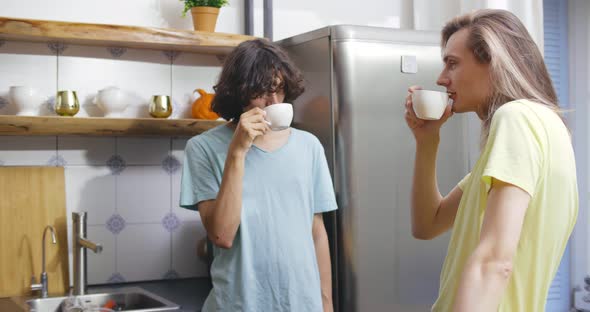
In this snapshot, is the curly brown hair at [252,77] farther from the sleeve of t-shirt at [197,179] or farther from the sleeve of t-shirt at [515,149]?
the sleeve of t-shirt at [515,149]

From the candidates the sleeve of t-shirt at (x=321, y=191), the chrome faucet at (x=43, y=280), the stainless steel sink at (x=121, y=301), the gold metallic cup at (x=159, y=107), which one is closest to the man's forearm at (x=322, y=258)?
the sleeve of t-shirt at (x=321, y=191)

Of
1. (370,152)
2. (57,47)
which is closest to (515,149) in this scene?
(370,152)

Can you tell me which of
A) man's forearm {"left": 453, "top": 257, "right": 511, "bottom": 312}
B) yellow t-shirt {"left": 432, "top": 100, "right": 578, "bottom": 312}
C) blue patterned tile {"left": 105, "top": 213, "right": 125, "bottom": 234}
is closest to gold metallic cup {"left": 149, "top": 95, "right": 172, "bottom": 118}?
blue patterned tile {"left": 105, "top": 213, "right": 125, "bottom": 234}

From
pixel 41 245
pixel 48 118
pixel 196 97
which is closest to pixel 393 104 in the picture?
pixel 196 97

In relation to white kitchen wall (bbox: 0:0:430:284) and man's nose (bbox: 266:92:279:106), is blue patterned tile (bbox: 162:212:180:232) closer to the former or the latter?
white kitchen wall (bbox: 0:0:430:284)

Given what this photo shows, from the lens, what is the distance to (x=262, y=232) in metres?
1.87

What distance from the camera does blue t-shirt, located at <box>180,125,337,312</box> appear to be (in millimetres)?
1844

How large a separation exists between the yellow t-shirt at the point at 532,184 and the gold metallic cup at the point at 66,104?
5.06ft

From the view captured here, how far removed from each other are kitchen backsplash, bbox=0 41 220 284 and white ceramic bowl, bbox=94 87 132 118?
0.31 feet

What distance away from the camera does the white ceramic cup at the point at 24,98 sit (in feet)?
7.52

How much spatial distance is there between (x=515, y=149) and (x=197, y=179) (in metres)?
1.01

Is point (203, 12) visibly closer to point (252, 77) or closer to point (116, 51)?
point (116, 51)

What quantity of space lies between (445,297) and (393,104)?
119cm

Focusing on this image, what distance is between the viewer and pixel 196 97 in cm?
263
